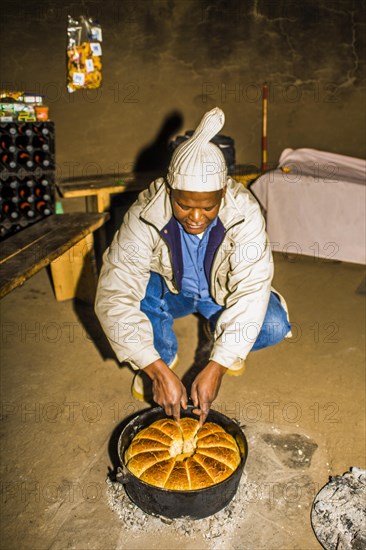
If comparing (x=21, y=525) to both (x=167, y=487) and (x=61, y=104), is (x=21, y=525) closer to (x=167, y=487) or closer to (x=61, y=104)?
(x=167, y=487)

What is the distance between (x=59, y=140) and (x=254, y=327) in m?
4.36

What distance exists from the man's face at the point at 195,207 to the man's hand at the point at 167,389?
740 mm

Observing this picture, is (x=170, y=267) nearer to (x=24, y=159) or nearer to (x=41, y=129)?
(x=24, y=159)

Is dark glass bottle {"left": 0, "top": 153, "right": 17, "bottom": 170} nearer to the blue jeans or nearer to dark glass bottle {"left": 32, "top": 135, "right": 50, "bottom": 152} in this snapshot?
dark glass bottle {"left": 32, "top": 135, "right": 50, "bottom": 152}

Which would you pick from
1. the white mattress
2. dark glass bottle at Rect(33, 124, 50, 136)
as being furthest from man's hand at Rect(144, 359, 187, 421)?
the white mattress

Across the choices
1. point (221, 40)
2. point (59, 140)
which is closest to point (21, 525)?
point (59, 140)

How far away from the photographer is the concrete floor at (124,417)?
2.44m

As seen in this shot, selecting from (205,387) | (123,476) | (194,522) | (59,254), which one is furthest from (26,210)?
(194,522)

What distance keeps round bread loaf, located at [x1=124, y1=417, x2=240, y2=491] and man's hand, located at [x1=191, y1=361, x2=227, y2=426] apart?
113 millimetres

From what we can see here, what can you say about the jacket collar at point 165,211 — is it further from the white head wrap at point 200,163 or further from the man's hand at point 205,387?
the man's hand at point 205,387

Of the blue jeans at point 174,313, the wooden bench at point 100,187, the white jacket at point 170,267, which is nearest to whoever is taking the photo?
the white jacket at point 170,267

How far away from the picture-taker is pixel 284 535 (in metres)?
2.41

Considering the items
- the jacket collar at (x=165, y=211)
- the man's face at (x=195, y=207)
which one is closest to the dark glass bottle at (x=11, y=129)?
the jacket collar at (x=165, y=211)

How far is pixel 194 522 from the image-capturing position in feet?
8.06
